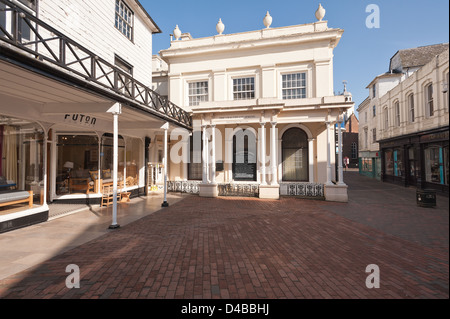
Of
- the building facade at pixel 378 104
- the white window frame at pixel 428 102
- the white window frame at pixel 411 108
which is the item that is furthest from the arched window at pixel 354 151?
the white window frame at pixel 428 102

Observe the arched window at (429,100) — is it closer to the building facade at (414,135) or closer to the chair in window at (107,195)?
the building facade at (414,135)

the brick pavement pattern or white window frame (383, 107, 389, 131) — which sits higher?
white window frame (383, 107, 389, 131)

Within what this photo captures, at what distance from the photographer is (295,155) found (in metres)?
14.9

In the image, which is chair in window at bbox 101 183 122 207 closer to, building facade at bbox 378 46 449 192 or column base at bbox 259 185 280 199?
column base at bbox 259 185 280 199

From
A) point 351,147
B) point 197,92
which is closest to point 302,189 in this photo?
Result: point 197,92

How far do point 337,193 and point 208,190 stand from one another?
279 inches

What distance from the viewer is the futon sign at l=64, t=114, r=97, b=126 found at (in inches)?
346

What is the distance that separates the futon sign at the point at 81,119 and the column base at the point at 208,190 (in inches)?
261

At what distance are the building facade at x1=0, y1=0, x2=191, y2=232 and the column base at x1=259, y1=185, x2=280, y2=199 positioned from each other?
236 inches

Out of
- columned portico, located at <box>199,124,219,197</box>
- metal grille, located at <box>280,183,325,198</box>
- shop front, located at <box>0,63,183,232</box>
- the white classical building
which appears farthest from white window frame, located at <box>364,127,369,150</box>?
shop front, located at <box>0,63,183,232</box>

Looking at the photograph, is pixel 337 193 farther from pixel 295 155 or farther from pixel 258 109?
pixel 258 109

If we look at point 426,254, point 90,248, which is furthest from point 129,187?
point 426,254
